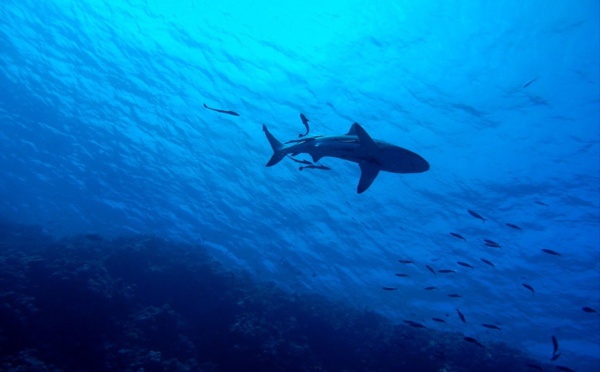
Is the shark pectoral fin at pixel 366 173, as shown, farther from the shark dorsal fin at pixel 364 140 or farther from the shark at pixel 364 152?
the shark dorsal fin at pixel 364 140

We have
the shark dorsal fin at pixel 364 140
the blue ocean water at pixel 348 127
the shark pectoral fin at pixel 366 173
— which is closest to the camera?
the shark dorsal fin at pixel 364 140

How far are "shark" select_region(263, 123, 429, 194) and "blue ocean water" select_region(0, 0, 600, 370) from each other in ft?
23.8

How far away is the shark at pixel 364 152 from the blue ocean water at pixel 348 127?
7.27 m

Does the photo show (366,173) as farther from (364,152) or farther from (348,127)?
(348,127)

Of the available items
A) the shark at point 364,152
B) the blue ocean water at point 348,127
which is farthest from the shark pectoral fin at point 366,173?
the blue ocean water at point 348,127

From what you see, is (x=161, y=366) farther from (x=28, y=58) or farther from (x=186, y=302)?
(x=28, y=58)

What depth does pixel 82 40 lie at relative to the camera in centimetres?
1870

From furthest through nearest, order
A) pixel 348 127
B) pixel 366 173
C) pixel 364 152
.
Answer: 1. pixel 348 127
2. pixel 366 173
3. pixel 364 152

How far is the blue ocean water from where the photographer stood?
12.8 m

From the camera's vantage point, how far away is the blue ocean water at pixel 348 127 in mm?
12836

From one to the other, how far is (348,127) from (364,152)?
466 inches

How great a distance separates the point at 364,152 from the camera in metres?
6.14

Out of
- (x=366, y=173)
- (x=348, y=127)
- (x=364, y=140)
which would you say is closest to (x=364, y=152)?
(x=364, y=140)

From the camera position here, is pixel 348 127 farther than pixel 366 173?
Yes
